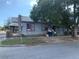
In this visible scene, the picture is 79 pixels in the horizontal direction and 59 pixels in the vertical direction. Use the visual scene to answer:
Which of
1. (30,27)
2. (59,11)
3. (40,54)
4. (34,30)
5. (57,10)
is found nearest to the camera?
(40,54)

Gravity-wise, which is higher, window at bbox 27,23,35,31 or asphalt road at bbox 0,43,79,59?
window at bbox 27,23,35,31

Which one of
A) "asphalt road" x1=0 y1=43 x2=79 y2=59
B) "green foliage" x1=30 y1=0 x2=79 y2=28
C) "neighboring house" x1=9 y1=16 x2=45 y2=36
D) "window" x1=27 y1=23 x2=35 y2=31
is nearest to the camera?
"asphalt road" x1=0 y1=43 x2=79 y2=59

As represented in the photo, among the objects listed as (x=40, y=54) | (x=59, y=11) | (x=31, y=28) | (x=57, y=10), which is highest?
(x=57, y=10)

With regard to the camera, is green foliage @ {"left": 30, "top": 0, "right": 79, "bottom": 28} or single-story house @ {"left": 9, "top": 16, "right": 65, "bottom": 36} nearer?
green foliage @ {"left": 30, "top": 0, "right": 79, "bottom": 28}

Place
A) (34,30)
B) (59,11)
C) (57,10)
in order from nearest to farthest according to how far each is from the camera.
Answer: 1. (57,10)
2. (59,11)
3. (34,30)

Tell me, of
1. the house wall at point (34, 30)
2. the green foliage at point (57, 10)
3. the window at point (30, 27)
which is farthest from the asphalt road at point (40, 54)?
the window at point (30, 27)

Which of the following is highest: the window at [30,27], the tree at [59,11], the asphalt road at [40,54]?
the tree at [59,11]

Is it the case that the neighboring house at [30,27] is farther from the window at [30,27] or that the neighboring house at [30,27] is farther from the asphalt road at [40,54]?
the asphalt road at [40,54]

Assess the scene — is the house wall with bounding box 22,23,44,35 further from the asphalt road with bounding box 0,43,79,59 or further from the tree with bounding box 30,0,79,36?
the asphalt road with bounding box 0,43,79,59

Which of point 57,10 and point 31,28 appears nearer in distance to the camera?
point 57,10

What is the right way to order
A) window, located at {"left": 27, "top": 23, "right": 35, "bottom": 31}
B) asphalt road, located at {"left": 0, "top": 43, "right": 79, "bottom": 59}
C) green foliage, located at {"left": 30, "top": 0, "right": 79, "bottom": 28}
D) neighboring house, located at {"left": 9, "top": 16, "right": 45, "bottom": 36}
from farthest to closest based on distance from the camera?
1. window, located at {"left": 27, "top": 23, "right": 35, "bottom": 31}
2. neighboring house, located at {"left": 9, "top": 16, "right": 45, "bottom": 36}
3. green foliage, located at {"left": 30, "top": 0, "right": 79, "bottom": 28}
4. asphalt road, located at {"left": 0, "top": 43, "right": 79, "bottom": 59}

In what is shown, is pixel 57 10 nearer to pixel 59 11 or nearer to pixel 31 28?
pixel 59 11

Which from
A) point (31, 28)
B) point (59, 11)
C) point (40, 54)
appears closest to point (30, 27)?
point (31, 28)

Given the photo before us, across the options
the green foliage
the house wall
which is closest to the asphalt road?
the green foliage
